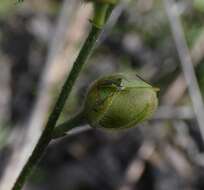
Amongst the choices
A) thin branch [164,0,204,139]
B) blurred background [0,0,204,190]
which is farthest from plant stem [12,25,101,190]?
thin branch [164,0,204,139]

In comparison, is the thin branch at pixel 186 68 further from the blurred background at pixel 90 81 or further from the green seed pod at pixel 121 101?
the green seed pod at pixel 121 101

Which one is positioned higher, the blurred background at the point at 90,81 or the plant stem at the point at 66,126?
the plant stem at the point at 66,126

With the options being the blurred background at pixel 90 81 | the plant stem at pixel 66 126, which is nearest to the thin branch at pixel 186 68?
the blurred background at pixel 90 81

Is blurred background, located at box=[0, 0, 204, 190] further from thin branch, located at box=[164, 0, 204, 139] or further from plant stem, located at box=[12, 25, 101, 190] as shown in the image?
plant stem, located at box=[12, 25, 101, 190]

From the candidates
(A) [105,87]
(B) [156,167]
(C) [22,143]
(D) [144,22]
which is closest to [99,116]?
(A) [105,87]

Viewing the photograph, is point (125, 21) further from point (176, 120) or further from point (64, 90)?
point (64, 90)

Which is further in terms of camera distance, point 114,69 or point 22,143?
point 114,69
